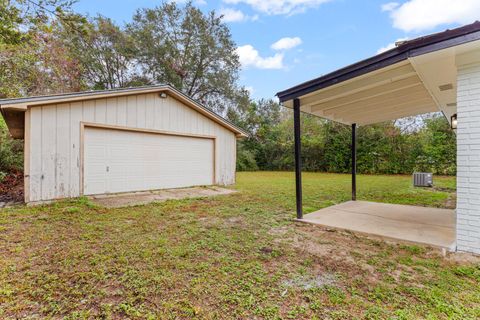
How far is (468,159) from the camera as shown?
2.86 meters

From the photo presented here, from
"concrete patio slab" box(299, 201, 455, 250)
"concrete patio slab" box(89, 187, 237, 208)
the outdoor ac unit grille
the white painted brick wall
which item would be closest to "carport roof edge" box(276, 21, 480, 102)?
the white painted brick wall

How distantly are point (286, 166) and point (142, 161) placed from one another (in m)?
14.1

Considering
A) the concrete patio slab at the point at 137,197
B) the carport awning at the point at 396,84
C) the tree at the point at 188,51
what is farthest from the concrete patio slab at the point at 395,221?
the tree at the point at 188,51

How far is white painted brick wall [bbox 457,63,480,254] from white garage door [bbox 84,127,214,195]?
737cm

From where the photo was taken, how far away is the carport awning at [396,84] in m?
2.67

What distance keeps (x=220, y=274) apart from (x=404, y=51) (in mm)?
3292

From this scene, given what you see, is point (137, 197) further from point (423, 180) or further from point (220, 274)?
point (423, 180)

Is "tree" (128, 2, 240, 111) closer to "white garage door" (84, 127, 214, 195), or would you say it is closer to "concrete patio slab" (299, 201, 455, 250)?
"white garage door" (84, 127, 214, 195)

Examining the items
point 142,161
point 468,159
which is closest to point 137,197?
point 142,161

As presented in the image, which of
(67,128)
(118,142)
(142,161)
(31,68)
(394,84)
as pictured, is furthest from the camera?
(31,68)

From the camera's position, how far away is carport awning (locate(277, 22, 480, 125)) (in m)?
2.67

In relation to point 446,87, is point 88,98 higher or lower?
higher

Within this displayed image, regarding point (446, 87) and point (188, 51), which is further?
point (188, 51)

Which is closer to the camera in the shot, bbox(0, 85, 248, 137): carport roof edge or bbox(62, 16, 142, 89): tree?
bbox(0, 85, 248, 137): carport roof edge
